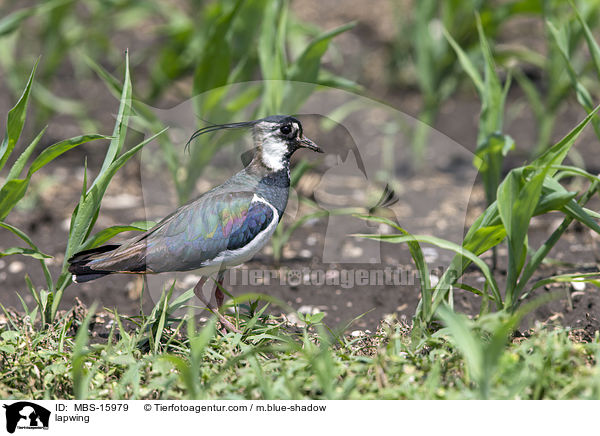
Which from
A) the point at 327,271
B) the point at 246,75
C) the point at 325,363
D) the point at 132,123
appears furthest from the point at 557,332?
the point at 132,123

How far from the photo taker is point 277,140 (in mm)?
2260

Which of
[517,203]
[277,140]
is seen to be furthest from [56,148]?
[517,203]

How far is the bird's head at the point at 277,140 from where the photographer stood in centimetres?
225

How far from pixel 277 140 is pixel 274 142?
1cm

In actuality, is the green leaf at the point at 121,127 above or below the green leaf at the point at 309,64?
below

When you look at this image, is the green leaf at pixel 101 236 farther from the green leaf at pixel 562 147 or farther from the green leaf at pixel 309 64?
the green leaf at pixel 562 147

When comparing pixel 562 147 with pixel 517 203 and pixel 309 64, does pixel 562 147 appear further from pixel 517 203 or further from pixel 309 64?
pixel 309 64

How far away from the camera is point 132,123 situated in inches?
153

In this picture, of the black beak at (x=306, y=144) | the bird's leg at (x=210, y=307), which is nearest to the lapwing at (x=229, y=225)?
the black beak at (x=306, y=144)

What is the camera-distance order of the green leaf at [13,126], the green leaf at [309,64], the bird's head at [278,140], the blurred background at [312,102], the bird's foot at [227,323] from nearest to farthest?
the bird's head at [278,140] < the bird's foot at [227,323] < the green leaf at [13,126] < the green leaf at [309,64] < the blurred background at [312,102]

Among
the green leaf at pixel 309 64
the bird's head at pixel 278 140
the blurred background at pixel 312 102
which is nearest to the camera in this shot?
the bird's head at pixel 278 140
